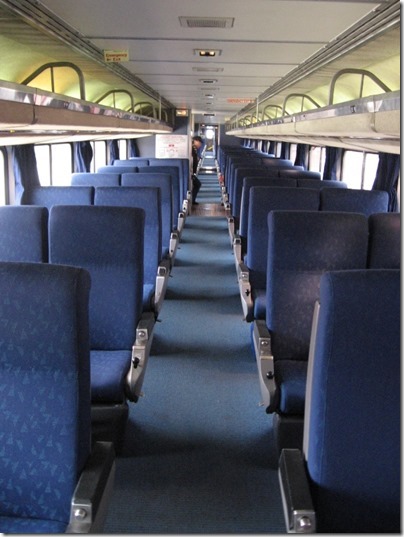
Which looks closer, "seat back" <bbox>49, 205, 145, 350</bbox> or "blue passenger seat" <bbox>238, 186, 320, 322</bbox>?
"seat back" <bbox>49, 205, 145, 350</bbox>

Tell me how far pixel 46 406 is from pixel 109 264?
157cm

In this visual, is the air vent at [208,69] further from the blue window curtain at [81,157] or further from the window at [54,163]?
the blue window curtain at [81,157]

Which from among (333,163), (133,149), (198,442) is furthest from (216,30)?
(133,149)

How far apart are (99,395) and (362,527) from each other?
1545 mm

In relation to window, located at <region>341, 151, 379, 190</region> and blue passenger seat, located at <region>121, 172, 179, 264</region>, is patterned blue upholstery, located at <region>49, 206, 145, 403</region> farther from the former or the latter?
window, located at <region>341, 151, 379, 190</region>

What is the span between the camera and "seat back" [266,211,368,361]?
126 inches

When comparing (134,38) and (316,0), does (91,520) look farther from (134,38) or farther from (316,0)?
(134,38)

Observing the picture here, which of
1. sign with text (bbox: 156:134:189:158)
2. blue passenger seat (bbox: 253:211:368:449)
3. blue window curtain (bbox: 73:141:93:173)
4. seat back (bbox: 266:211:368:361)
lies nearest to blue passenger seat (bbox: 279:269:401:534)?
blue passenger seat (bbox: 253:211:368:449)

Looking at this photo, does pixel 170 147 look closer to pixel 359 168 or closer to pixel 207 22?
pixel 359 168

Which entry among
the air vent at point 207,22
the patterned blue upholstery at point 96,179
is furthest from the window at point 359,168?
the air vent at point 207,22

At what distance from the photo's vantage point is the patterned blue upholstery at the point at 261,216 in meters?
4.71

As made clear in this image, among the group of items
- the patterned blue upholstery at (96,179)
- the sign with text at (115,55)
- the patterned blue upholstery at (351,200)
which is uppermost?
the sign with text at (115,55)

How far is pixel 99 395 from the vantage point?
9.79ft

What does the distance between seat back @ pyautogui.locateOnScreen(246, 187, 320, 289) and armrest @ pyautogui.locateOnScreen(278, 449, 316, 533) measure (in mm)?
A: 2801
